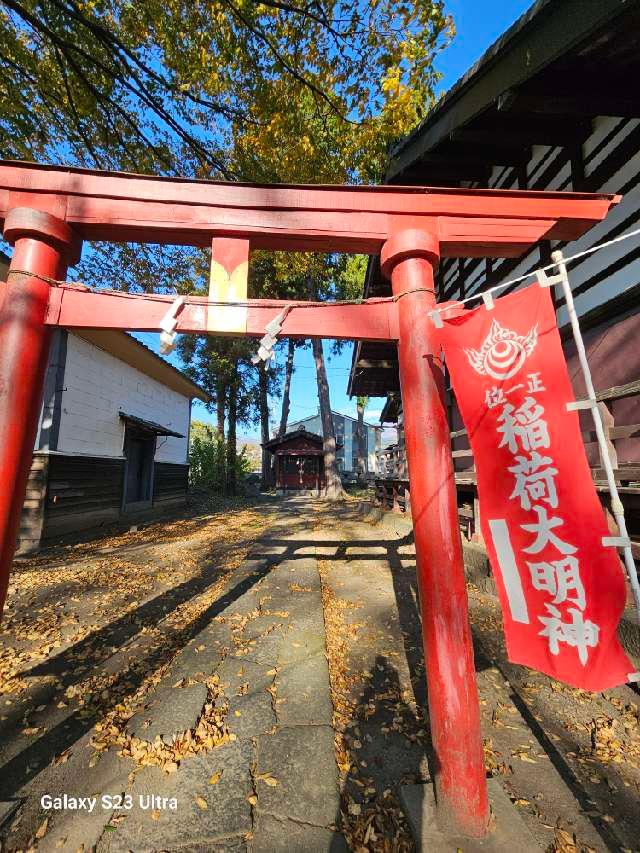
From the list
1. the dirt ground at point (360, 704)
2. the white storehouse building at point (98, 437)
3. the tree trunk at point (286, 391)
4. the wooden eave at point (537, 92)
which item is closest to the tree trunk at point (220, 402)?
the tree trunk at point (286, 391)

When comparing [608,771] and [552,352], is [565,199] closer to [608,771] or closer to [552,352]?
[552,352]

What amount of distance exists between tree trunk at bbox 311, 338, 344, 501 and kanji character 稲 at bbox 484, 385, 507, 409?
18.9 m

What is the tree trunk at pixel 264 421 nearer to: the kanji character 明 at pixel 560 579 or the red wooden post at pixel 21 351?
the red wooden post at pixel 21 351

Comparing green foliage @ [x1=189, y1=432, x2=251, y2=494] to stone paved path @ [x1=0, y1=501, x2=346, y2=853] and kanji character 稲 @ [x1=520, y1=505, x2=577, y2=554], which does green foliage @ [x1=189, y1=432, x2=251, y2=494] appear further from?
kanji character 稲 @ [x1=520, y1=505, x2=577, y2=554]

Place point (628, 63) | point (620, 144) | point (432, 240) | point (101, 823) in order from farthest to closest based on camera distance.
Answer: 1. point (620, 144)
2. point (628, 63)
3. point (432, 240)
4. point (101, 823)

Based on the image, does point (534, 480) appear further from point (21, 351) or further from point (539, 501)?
point (21, 351)

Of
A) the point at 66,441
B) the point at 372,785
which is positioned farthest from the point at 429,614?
the point at 66,441

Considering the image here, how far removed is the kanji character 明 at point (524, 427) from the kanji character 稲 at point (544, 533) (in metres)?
0.37

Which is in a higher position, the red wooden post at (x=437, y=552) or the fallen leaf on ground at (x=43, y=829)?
the red wooden post at (x=437, y=552)

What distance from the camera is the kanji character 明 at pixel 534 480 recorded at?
1.97 m

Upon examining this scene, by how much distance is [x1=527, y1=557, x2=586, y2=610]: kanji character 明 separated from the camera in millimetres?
1859

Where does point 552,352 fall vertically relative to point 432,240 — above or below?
below

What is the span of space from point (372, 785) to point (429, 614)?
1.18m

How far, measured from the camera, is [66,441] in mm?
9148
